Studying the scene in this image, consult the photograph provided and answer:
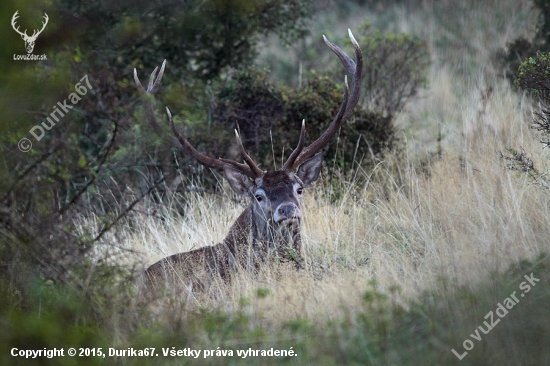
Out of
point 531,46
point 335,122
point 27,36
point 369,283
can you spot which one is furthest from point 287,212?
point 531,46

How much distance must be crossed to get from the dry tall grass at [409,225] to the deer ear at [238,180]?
84cm

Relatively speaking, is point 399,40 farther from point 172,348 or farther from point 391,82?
point 172,348

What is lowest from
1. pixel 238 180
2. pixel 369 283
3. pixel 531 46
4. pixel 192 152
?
pixel 369 283

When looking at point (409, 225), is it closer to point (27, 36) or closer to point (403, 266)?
point (403, 266)

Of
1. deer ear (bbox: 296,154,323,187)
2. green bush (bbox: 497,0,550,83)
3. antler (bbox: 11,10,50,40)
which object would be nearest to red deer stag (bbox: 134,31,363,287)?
deer ear (bbox: 296,154,323,187)

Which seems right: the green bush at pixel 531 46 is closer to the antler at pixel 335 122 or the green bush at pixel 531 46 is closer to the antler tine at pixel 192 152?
the antler at pixel 335 122

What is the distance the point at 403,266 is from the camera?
6.54 metres

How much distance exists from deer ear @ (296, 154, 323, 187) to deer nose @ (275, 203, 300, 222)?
81 centimetres

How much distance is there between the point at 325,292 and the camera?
20.5 feet

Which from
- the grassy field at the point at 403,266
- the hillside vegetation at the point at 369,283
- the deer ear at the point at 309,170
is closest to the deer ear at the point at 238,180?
the deer ear at the point at 309,170

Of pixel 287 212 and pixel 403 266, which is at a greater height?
pixel 287 212

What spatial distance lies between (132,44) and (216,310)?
6.93 metres

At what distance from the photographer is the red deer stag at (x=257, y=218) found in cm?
747

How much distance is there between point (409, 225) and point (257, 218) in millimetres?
1561
